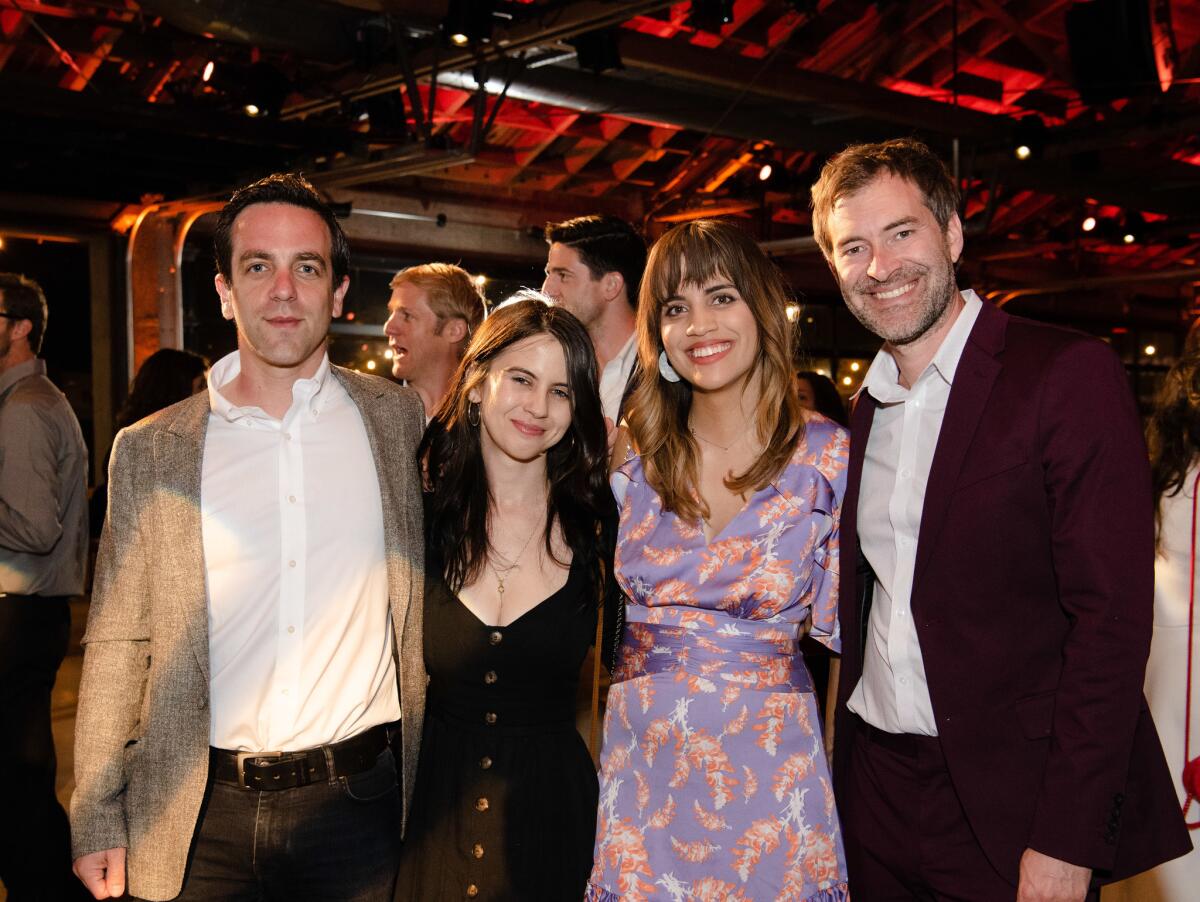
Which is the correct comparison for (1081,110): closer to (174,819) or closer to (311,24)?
(311,24)

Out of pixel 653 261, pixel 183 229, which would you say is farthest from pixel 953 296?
pixel 183 229

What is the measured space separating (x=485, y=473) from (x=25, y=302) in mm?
2244

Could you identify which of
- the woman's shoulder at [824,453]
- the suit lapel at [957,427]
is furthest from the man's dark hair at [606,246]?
the suit lapel at [957,427]

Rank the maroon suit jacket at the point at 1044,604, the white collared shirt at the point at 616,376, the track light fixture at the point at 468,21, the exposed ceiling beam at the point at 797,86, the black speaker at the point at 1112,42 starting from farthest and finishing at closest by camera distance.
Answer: the exposed ceiling beam at the point at 797,86
the black speaker at the point at 1112,42
the track light fixture at the point at 468,21
the white collared shirt at the point at 616,376
the maroon suit jacket at the point at 1044,604

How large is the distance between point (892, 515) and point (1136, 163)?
12.1 m

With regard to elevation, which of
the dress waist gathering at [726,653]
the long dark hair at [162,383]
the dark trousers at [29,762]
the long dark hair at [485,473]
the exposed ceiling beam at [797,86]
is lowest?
the dark trousers at [29,762]

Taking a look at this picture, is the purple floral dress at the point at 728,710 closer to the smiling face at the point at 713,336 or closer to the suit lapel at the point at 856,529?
the suit lapel at the point at 856,529

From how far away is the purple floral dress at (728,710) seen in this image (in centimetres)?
208

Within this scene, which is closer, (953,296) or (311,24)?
(953,296)

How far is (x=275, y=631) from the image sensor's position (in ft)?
6.72

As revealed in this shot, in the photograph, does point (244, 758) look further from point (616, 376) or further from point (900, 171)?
point (616, 376)

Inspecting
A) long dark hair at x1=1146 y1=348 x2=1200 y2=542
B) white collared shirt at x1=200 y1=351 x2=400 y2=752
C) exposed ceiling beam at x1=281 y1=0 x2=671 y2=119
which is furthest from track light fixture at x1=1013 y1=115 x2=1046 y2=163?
white collared shirt at x1=200 y1=351 x2=400 y2=752

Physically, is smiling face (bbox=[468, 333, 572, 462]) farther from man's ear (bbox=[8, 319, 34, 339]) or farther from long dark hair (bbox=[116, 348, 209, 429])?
long dark hair (bbox=[116, 348, 209, 429])

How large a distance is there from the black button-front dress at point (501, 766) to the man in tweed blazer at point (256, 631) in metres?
0.07
